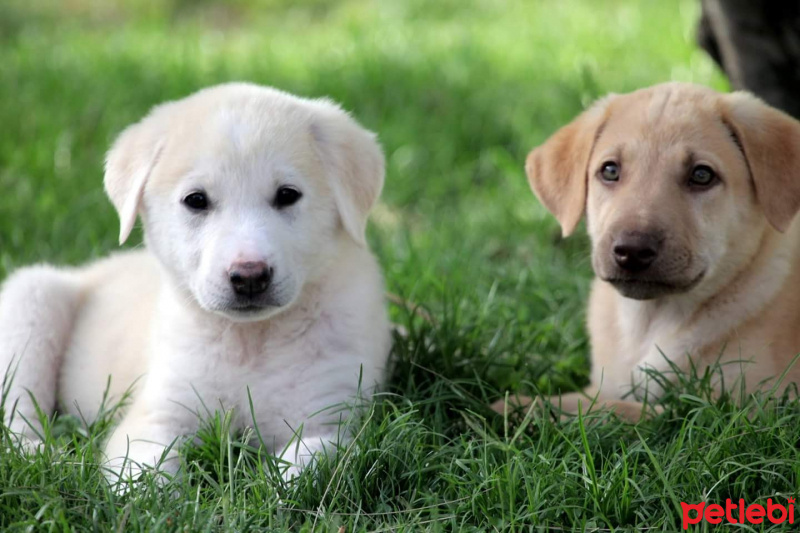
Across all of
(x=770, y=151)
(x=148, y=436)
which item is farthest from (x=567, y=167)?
(x=148, y=436)

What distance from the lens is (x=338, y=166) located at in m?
3.64

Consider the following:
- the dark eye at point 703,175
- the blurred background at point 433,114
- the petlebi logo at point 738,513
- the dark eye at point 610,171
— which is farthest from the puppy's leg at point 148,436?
the dark eye at point 703,175

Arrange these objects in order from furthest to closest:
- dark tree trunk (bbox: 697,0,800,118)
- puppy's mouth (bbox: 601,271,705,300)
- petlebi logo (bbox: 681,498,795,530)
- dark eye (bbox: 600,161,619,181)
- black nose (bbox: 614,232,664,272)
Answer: dark tree trunk (bbox: 697,0,800,118) < dark eye (bbox: 600,161,619,181) < puppy's mouth (bbox: 601,271,705,300) < black nose (bbox: 614,232,664,272) < petlebi logo (bbox: 681,498,795,530)

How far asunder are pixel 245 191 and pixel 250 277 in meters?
0.34

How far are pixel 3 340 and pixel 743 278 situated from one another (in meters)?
3.11

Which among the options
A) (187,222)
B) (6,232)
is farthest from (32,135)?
(187,222)

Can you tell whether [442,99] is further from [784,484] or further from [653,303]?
[784,484]

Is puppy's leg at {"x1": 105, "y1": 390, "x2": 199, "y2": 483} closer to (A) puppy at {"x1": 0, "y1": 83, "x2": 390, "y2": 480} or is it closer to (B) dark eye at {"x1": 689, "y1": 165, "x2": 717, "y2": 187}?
(A) puppy at {"x1": 0, "y1": 83, "x2": 390, "y2": 480}

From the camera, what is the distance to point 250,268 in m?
3.22

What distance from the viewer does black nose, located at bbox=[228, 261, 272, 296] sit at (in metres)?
3.22

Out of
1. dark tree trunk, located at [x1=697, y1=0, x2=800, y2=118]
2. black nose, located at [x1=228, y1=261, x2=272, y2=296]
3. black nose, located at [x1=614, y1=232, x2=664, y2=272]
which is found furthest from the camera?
dark tree trunk, located at [x1=697, y1=0, x2=800, y2=118]

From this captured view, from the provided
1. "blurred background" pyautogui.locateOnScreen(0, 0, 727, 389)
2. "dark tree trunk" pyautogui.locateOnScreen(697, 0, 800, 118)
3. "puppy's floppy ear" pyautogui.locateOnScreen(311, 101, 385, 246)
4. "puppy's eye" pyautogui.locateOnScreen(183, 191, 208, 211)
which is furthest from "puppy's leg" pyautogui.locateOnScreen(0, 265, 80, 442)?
"dark tree trunk" pyautogui.locateOnScreen(697, 0, 800, 118)

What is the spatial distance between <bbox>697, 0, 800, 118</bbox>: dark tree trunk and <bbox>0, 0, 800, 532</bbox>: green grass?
A: 81 centimetres

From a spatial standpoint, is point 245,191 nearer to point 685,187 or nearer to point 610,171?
point 610,171
